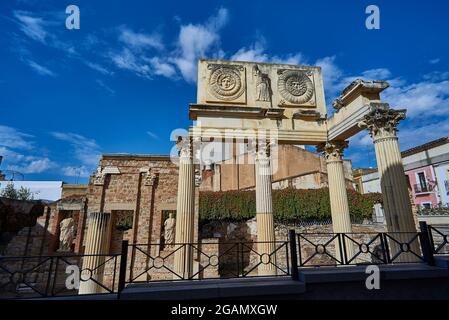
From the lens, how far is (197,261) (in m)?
12.0

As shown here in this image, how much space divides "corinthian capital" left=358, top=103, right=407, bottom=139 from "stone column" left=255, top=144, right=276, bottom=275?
3.31 meters

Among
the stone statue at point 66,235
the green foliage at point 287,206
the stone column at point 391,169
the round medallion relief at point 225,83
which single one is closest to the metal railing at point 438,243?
the stone column at point 391,169

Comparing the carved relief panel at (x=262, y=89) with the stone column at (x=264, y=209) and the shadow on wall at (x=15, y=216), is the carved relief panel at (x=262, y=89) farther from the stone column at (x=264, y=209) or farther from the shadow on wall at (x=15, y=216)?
the shadow on wall at (x=15, y=216)

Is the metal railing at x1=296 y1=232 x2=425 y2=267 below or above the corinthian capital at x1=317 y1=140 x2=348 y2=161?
below

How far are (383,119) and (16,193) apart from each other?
40.0 metres

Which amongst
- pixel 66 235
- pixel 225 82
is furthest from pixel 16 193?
pixel 225 82

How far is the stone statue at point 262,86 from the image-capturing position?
378 inches

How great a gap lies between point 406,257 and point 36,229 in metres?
17.4

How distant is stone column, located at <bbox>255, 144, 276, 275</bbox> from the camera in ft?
26.9

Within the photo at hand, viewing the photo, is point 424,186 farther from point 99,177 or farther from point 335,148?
point 99,177

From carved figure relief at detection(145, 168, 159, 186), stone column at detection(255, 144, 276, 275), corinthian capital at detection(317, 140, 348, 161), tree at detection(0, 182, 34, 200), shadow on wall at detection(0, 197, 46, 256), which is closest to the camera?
stone column at detection(255, 144, 276, 275)

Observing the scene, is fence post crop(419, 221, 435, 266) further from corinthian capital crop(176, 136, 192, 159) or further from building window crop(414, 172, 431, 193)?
building window crop(414, 172, 431, 193)

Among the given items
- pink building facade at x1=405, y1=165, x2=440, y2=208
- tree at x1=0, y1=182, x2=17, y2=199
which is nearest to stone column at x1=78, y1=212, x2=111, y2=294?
pink building facade at x1=405, y1=165, x2=440, y2=208
